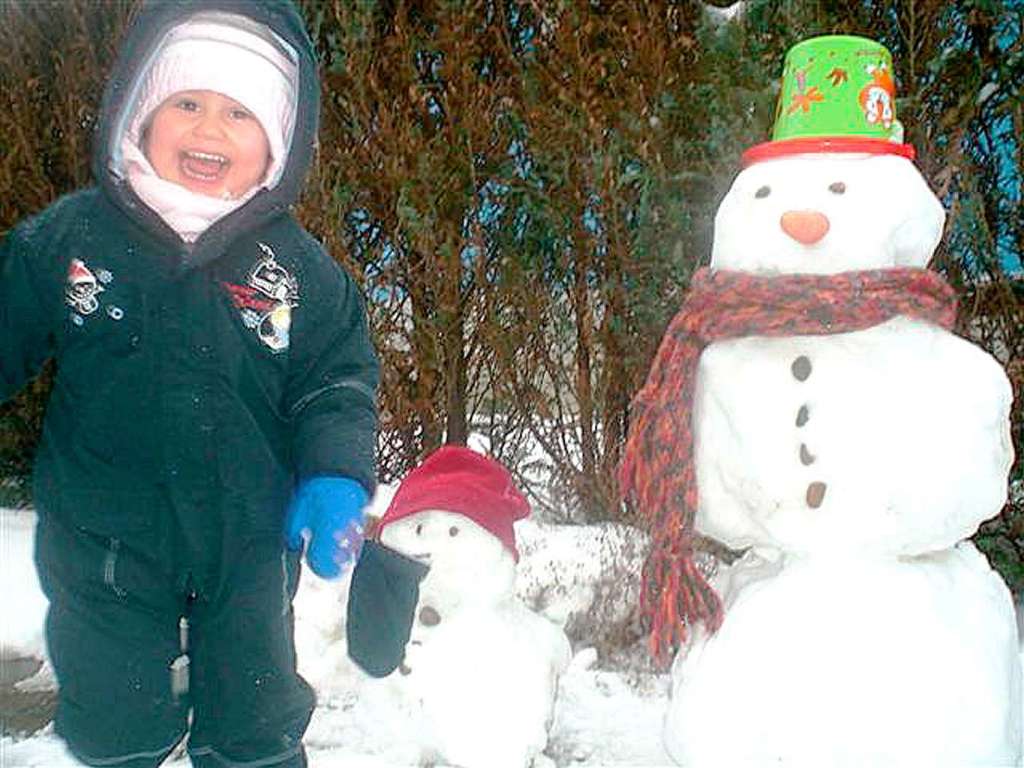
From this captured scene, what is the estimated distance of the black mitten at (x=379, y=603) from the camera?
1.66 metres

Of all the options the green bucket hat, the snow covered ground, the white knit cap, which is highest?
the green bucket hat

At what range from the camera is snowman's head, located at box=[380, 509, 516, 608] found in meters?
2.33

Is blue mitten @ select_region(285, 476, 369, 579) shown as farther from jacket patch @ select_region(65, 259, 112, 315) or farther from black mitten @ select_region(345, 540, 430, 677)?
jacket patch @ select_region(65, 259, 112, 315)

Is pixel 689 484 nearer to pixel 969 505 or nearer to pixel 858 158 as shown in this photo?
pixel 969 505

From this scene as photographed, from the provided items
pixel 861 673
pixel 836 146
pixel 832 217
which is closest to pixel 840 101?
pixel 836 146

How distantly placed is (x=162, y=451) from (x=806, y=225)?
111 cm

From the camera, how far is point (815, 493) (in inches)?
72.7

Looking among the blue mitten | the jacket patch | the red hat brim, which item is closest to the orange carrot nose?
the red hat brim

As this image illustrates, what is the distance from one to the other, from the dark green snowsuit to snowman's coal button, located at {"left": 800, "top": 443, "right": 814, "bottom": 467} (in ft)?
2.45

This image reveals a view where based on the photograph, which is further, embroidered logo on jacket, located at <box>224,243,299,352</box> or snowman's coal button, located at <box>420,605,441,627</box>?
snowman's coal button, located at <box>420,605,441,627</box>

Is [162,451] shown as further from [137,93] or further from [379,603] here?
[137,93]

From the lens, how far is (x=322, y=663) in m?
2.87

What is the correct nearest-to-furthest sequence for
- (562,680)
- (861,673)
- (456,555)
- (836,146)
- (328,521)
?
1. (328,521)
2. (861,673)
3. (836,146)
4. (456,555)
5. (562,680)

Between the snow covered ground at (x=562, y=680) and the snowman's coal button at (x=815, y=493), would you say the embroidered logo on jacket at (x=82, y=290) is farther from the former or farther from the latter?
the snow covered ground at (x=562, y=680)
